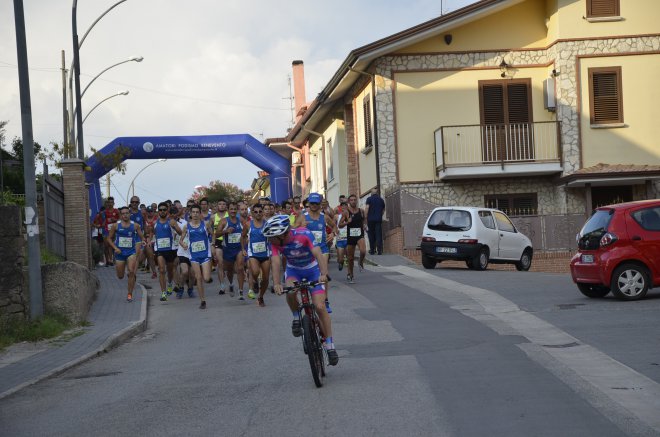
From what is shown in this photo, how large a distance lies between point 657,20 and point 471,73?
5849 millimetres

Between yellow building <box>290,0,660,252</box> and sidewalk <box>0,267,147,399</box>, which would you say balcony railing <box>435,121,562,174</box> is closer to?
yellow building <box>290,0,660,252</box>

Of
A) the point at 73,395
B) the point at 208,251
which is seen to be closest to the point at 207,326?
the point at 208,251

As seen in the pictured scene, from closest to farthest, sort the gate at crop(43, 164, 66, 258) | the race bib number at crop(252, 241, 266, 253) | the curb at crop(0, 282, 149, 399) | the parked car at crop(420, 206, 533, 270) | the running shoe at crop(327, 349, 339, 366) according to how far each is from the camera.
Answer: the running shoe at crop(327, 349, 339, 366), the curb at crop(0, 282, 149, 399), the race bib number at crop(252, 241, 266, 253), the gate at crop(43, 164, 66, 258), the parked car at crop(420, 206, 533, 270)

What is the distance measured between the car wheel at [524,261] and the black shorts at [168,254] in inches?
396

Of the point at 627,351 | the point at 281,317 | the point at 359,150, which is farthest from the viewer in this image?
the point at 359,150

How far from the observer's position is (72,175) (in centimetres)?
2562

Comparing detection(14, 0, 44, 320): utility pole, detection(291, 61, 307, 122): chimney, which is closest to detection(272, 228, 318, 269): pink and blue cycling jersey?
detection(14, 0, 44, 320): utility pole

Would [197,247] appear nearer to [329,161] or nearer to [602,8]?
[602,8]

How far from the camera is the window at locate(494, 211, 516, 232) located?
2677 centimetres

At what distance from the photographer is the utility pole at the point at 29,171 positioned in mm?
15664

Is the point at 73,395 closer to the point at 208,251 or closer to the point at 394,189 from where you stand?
the point at 208,251

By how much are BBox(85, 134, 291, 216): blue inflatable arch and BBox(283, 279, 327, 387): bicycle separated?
2807cm

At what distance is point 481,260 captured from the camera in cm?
2572

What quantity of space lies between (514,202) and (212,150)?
12980 millimetres
